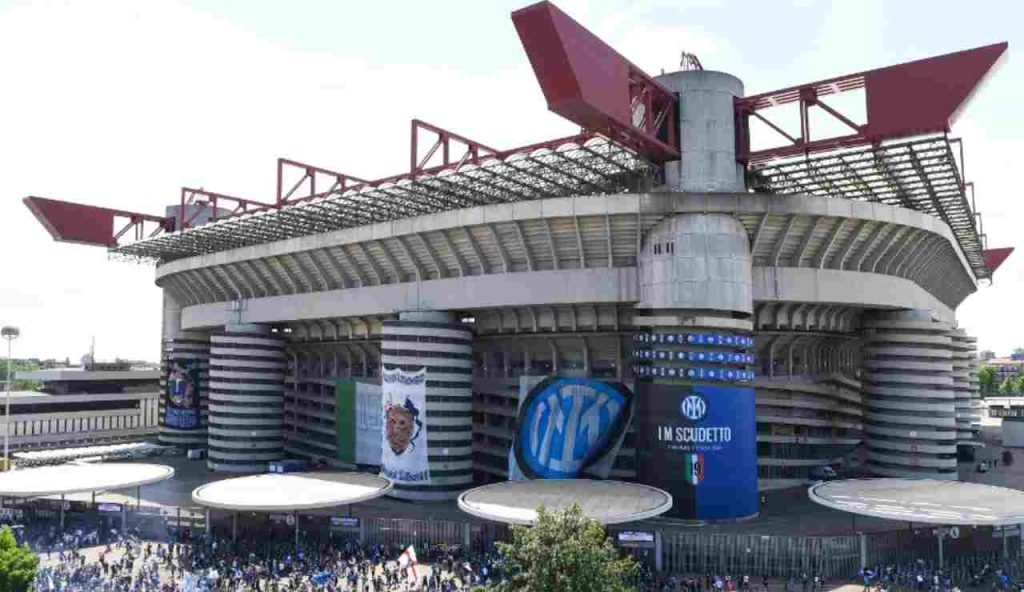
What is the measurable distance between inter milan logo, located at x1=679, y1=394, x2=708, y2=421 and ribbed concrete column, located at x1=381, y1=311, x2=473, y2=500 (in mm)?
17243

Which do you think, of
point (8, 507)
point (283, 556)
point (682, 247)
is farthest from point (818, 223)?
point (8, 507)

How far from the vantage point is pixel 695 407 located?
42281 mm

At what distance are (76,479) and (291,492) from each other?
59.1 feet

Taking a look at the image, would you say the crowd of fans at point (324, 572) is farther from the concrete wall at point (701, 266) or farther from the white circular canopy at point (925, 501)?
the concrete wall at point (701, 266)

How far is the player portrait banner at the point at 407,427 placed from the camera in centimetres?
5172

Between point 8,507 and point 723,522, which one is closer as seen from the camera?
point 723,522

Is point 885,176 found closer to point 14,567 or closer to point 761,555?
point 761,555

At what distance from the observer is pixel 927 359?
53.6 m

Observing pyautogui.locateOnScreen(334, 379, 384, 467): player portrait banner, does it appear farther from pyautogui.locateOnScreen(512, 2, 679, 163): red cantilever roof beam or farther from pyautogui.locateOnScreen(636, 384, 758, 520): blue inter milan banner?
pyautogui.locateOnScreen(512, 2, 679, 163): red cantilever roof beam

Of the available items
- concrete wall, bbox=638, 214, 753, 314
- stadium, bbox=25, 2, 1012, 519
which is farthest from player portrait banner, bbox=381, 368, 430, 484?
concrete wall, bbox=638, 214, 753, 314

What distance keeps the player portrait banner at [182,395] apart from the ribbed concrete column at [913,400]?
6822 centimetres

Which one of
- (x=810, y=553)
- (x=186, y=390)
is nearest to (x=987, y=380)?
(x=810, y=553)

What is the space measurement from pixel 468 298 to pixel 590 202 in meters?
11.7

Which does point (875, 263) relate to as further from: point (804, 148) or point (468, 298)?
point (468, 298)
